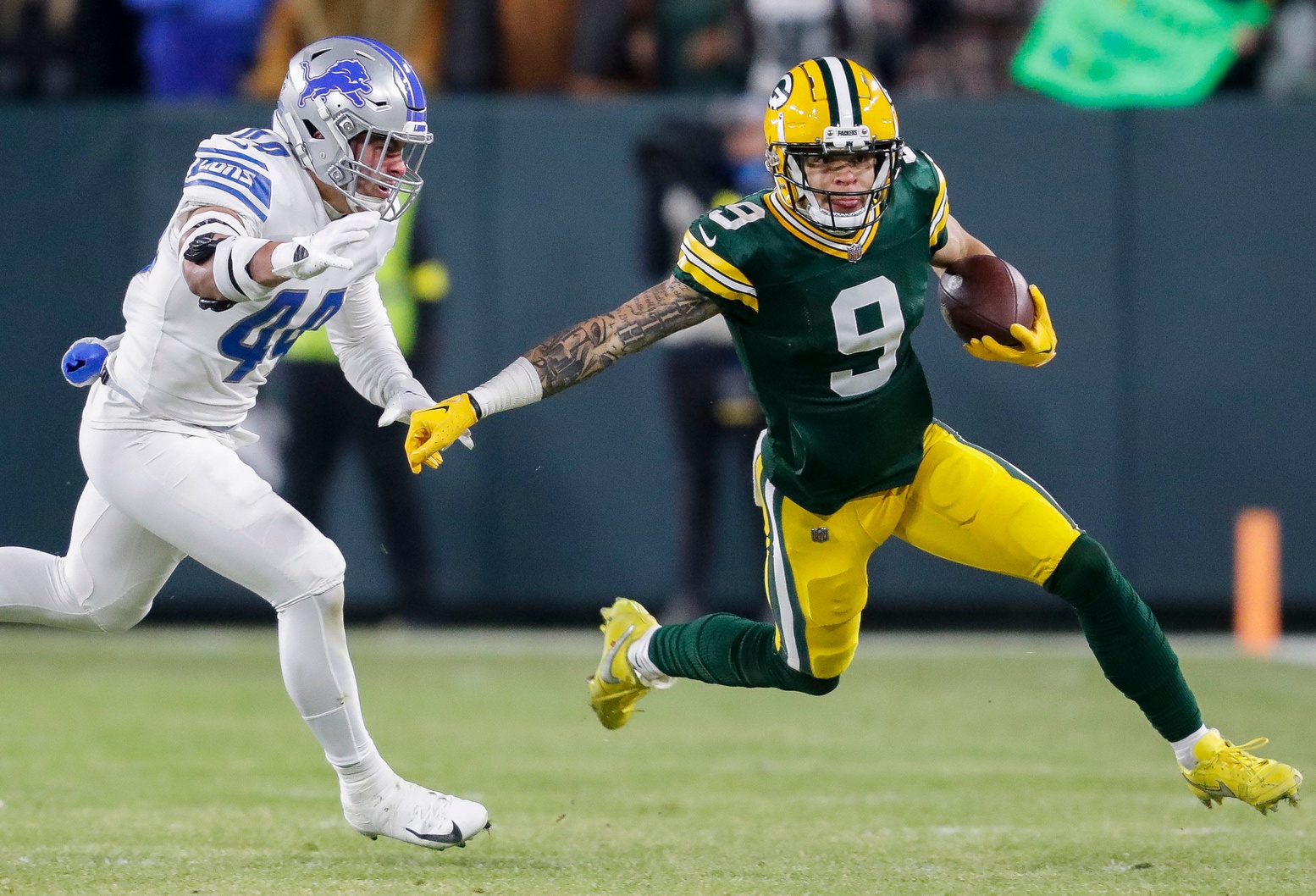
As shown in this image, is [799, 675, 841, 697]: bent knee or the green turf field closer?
the green turf field

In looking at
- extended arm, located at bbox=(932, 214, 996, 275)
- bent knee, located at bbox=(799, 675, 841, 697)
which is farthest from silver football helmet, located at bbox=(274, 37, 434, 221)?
bent knee, located at bbox=(799, 675, 841, 697)

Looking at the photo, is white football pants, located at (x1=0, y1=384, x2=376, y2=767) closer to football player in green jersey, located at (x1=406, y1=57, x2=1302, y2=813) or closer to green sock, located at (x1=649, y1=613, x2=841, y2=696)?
football player in green jersey, located at (x1=406, y1=57, x2=1302, y2=813)

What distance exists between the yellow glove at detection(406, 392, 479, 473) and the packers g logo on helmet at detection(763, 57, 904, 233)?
851 mm

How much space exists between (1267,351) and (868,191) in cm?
479

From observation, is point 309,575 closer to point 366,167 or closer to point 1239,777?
point 366,167

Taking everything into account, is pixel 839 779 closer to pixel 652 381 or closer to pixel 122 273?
pixel 652 381

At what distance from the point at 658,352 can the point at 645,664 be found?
3807 mm

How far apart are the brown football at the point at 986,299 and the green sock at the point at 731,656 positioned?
0.84 meters

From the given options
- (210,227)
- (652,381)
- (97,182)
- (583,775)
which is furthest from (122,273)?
(210,227)

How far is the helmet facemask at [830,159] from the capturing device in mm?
3906

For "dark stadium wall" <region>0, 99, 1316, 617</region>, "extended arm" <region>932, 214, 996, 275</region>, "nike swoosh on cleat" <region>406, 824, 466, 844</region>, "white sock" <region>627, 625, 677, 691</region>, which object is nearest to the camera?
"nike swoosh on cleat" <region>406, 824, 466, 844</region>

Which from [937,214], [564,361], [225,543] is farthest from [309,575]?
[937,214]

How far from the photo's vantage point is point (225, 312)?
12.6 ft

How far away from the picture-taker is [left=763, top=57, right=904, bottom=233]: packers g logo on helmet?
3918mm
